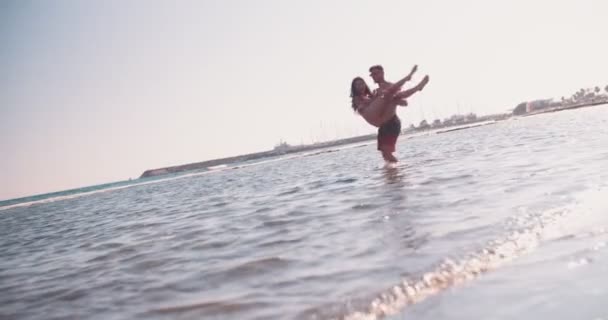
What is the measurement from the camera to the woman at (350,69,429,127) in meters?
7.57

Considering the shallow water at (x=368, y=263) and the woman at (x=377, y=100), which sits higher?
the woman at (x=377, y=100)

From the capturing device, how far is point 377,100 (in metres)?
7.80

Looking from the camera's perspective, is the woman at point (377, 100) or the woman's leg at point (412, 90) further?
the woman at point (377, 100)

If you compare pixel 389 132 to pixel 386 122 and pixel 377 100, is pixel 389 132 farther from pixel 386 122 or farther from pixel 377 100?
pixel 377 100

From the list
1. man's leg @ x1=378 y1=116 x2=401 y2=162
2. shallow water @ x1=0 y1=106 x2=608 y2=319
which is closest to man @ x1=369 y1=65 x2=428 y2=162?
man's leg @ x1=378 y1=116 x2=401 y2=162

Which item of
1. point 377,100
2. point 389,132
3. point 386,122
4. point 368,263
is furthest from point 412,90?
point 368,263

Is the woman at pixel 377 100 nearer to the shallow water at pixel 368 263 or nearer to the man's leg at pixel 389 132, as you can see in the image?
the man's leg at pixel 389 132

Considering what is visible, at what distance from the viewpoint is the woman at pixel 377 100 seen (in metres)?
7.57

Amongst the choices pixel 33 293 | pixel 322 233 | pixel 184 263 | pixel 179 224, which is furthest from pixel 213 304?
pixel 179 224

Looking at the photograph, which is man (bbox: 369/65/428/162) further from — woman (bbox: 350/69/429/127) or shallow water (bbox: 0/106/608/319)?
shallow water (bbox: 0/106/608/319)

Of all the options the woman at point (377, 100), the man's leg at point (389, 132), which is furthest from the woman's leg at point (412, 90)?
the man's leg at point (389, 132)

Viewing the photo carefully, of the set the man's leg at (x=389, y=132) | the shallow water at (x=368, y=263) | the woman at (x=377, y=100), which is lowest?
the shallow water at (x=368, y=263)

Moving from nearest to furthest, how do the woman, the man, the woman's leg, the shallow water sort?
1. the shallow water
2. the woman's leg
3. the woman
4. the man

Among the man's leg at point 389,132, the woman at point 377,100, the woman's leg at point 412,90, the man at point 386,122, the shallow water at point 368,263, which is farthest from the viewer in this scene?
the man's leg at point 389,132
